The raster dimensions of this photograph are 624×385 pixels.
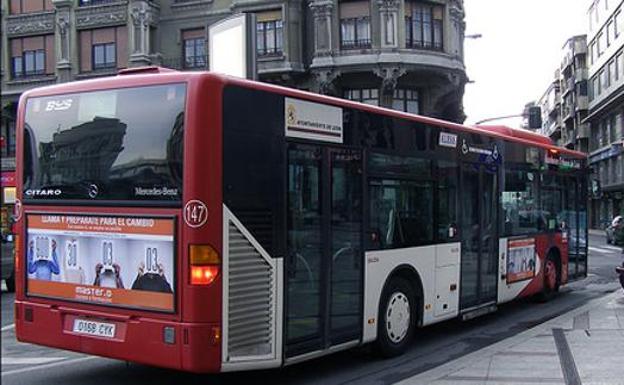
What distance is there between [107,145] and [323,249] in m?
2.23

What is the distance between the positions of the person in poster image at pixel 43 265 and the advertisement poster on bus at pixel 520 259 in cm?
698

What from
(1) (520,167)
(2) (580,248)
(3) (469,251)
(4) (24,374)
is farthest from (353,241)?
(2) (580,248)

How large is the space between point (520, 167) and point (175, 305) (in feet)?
24.3

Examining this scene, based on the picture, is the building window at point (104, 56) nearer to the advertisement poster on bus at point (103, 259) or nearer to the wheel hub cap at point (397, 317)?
the wheel hub cap at point (397, 317)

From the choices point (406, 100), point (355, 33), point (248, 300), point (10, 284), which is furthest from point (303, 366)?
point (406, 100)

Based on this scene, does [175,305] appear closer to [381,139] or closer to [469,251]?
[381,139]

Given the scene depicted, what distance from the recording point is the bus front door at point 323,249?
6484 millimetres

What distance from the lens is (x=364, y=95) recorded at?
34.9 metres

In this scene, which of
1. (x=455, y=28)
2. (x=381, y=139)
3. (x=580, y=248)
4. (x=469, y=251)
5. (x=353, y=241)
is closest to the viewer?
(x=353, y=241)

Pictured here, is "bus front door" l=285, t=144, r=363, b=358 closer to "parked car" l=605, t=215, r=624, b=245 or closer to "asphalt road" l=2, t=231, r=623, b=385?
"asphalt road" l=2, t=231, r=623, b=385

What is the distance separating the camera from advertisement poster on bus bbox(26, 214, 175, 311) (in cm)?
585

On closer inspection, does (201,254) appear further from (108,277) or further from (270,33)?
(270,33)

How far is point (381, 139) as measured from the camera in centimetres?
782

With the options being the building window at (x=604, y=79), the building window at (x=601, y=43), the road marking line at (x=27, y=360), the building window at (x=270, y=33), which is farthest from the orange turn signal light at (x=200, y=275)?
the building window at (x=601, y=43)
